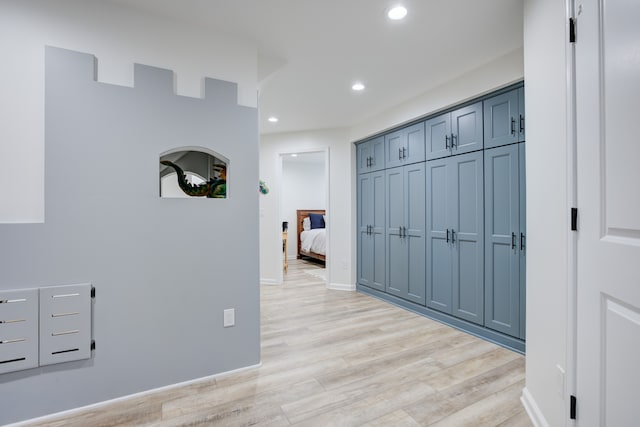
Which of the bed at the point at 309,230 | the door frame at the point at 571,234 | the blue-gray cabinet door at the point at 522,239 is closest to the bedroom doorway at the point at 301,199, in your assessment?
the bed at the point at 309,230

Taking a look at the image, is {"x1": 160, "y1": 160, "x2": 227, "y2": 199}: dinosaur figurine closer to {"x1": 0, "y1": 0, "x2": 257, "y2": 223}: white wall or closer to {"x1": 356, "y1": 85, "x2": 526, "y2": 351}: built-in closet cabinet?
{"x1": 0, "y1": 0, "x2": 257, "y2": 223}: white wall

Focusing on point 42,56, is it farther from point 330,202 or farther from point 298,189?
point 298,189

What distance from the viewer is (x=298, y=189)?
8.23 m

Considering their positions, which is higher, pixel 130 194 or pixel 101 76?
pixel 101 76

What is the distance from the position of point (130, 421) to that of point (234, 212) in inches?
53.7

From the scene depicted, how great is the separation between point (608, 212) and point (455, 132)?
2317mm

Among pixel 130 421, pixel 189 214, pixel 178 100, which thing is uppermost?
pixel 178 100

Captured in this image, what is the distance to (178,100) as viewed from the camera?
6.81ft

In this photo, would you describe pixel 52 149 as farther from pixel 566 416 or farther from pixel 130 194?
pixel 566 416

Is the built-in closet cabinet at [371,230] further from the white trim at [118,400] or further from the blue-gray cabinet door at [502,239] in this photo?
the white trim at [118,400]

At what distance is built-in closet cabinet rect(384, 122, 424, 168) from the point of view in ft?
11.9

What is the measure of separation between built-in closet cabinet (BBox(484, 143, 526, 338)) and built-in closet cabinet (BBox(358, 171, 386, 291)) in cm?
154

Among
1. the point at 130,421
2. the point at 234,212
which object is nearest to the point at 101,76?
the point at 234,212

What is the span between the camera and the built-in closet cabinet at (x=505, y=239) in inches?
102
